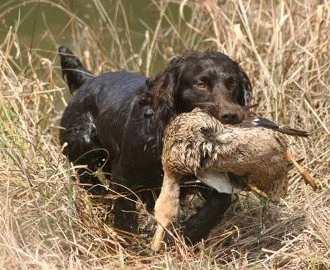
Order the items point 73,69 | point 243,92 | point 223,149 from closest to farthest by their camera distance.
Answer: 1. point 223,149
2. point 243,92
3. point 73,69

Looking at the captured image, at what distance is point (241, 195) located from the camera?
616cm

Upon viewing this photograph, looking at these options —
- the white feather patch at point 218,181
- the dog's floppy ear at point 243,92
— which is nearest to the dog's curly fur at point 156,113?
the dog's floppy ear at point 243,92

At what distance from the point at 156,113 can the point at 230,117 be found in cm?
55

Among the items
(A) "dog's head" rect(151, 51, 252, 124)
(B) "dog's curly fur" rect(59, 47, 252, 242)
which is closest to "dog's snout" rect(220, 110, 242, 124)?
(B) "dog's curly fur" rect(59, 47, 252, 242)

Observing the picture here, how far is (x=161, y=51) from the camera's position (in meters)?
8.30

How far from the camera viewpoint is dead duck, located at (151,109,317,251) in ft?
16.0

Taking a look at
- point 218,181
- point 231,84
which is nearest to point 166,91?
point 231,84

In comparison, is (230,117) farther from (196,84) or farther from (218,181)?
(196,84)

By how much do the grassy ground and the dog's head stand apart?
25.3 inches

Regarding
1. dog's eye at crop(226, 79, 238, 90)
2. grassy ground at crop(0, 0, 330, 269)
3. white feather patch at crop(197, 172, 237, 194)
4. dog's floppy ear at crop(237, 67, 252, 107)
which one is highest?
dog's eye at crop(226, 79, 238, 90)

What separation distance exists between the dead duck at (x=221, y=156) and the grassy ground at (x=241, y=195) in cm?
36

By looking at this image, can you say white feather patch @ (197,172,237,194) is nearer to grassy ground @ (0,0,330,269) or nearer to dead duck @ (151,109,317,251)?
dead duck @ (151,109,317,251)

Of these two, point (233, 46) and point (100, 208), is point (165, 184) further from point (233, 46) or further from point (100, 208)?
point (233, 46)

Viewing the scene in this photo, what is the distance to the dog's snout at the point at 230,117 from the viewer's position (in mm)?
5051
